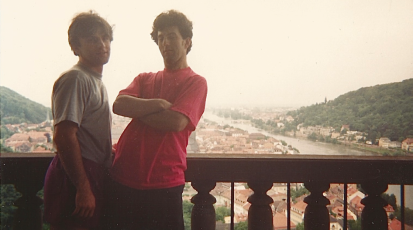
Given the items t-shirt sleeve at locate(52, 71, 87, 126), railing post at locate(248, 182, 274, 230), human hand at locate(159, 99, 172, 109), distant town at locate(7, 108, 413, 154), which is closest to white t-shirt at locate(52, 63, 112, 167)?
t-shirt sleeve at locate(52, 71, 87, 126)

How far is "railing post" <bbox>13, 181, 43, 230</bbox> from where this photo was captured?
148 cm

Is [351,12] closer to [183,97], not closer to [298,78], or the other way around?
[298,78]

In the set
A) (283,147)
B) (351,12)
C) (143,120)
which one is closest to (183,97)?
(143,120)

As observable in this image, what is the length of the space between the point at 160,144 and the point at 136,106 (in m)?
0.19

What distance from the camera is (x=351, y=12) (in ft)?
4.80

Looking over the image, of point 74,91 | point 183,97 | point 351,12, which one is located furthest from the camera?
point 351,12

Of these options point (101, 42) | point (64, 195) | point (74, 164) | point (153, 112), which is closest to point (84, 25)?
point (101, 42)

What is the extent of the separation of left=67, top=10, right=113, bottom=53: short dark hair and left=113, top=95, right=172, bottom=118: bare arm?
316mm

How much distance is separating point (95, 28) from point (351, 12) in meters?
1.21

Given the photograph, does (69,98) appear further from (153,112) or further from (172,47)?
(172,47)

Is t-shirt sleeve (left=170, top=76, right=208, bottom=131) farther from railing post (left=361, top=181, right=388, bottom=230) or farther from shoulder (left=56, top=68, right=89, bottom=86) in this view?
railing post (left=361, top=181, right=388, bottom=230)

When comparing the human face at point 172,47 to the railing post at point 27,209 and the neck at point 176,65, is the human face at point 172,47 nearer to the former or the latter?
the neck at point 176,65

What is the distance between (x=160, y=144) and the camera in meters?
1.30

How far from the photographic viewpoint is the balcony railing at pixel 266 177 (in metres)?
1.41
